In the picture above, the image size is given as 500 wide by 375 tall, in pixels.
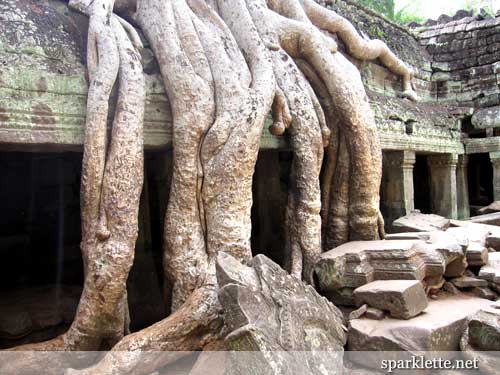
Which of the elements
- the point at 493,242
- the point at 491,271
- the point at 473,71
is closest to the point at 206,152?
the point at 491,271

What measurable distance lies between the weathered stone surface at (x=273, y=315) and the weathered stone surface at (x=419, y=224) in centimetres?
233

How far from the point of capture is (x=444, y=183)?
7000 millimetres

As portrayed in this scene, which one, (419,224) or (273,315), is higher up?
(419,224)

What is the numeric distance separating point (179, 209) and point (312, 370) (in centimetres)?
128

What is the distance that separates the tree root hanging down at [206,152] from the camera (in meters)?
2.48

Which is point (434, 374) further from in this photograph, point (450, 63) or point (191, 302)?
point (450, 63)

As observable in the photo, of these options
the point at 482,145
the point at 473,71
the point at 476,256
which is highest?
the point at 473,71

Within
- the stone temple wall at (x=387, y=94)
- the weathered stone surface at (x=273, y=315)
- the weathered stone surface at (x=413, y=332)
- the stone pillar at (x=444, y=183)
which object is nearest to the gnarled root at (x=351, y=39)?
the stone temple wall at (x=387, y=94)

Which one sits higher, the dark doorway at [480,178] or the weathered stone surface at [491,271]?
the dark doorway at [480,178]

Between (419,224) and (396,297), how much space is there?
2.44m

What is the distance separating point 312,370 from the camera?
2043 mm

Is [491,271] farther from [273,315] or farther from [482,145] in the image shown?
[482,145]

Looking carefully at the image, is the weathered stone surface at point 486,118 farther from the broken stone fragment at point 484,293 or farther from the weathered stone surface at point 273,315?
the weathered stone surface at point 273,315

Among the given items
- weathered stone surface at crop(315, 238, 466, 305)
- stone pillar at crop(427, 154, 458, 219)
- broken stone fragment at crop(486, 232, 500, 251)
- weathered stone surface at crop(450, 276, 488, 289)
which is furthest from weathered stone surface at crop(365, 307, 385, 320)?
stone pillar at crop(427, 154, 458, 219)
